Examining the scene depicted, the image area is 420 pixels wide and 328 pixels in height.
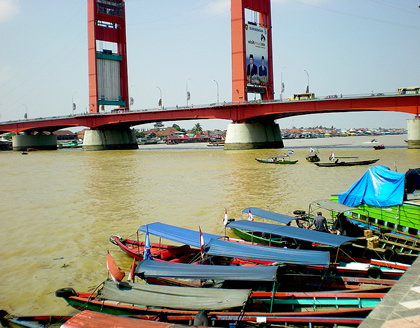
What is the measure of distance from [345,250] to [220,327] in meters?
5.00

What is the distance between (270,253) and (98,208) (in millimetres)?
12682

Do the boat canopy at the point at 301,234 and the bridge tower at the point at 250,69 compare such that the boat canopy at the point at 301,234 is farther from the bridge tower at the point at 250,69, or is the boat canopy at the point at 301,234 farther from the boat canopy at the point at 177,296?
the bridge tower at the point at 250,69

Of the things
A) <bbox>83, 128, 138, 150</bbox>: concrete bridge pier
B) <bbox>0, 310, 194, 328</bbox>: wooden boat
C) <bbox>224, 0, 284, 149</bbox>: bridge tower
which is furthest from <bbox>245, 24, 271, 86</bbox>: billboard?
<bbox>0, 310, 194, 328</bbox>: wooden boat

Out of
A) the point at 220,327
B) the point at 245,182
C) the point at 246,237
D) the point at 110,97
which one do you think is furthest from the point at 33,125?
the point at 220,327

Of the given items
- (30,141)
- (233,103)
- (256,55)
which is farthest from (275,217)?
(30,141)

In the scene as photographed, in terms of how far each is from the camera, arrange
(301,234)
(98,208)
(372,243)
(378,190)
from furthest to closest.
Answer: (98,208), (378,190), (372,243), (301,234)

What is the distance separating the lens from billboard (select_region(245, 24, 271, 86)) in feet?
208

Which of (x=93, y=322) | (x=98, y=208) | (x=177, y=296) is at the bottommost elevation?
(x=98, y=208)

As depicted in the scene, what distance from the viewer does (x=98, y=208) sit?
64.7 ft

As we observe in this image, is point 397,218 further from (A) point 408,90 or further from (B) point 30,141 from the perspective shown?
(B) point 30,141

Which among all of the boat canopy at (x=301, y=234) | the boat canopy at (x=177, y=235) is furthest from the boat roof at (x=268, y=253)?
the boat canopy at (x=301, y=234)

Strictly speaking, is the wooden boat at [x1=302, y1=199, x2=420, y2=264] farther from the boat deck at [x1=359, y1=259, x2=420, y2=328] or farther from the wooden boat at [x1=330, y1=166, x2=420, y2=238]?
the boat deck at [x1=359, y1=259, x2=420, y2=328]

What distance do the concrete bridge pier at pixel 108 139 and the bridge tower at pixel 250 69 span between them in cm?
2719

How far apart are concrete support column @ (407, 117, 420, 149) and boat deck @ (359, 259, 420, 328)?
157 feet
